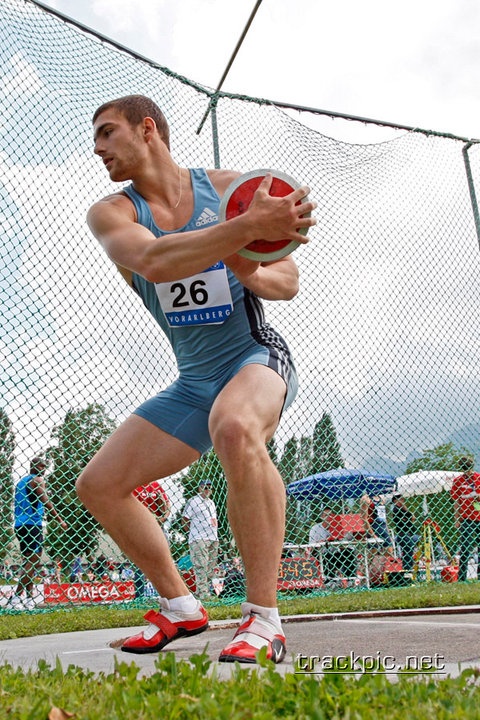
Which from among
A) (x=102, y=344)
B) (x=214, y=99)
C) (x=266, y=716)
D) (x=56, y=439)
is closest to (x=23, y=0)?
(x=214, y=99)

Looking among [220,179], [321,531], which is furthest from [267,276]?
[321,531]

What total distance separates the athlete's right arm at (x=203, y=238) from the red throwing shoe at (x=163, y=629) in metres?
1.22

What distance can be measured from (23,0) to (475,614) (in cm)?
524

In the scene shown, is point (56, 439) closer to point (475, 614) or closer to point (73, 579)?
point (73, 579)

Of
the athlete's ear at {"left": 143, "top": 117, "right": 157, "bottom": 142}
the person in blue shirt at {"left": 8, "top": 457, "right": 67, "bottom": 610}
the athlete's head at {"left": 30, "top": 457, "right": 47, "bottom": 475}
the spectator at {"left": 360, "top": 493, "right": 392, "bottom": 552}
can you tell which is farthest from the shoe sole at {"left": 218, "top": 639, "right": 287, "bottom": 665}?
the spectator at {"left": 360, "top": 493, "right": 392, "bottom": 552}

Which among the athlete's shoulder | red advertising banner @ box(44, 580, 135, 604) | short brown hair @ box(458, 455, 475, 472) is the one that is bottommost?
red advertising banner @ box(44, 580, 135, 604)

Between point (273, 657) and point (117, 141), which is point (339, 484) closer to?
point (117, 141)

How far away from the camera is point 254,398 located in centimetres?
236

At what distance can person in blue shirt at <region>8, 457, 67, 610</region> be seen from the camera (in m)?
5.85

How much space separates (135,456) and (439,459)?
8.77 meters

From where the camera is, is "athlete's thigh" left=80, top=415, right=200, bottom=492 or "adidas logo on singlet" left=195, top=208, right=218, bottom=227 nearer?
"athlete's thigh" left=80, top=415, right=200, bottom=492

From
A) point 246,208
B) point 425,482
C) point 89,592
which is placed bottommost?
point 89,592

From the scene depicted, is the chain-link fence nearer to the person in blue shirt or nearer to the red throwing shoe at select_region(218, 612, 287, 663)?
the person in blue shirt

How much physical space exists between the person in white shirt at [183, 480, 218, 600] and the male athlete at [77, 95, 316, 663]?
171 inches
